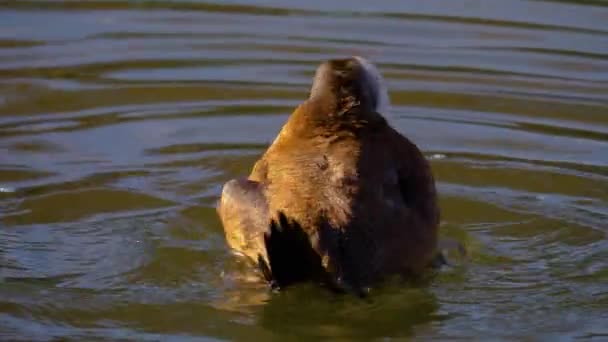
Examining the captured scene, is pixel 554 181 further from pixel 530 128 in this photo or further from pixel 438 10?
pixel 438 10

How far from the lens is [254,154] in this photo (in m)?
9.60

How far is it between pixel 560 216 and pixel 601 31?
3853mm

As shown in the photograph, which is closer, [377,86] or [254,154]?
[377,86]

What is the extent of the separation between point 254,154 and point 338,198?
272cm

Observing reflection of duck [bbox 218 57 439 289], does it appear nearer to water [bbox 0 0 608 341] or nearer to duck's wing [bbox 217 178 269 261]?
duck's wing [bbox 217 178 269 261]

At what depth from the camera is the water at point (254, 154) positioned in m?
7.19

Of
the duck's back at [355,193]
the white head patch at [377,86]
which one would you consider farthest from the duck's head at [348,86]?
the duck's back at [355,193]

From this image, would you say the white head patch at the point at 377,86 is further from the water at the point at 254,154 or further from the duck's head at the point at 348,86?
the water at the point at 254,154

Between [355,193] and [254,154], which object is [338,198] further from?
[254,154]

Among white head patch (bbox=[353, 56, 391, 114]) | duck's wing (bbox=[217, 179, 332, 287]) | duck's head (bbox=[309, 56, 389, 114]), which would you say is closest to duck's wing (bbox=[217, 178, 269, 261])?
duck's wing (bbox=[217, 179, 332, 287])

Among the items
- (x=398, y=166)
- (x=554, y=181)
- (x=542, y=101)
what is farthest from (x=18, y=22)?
(x=398, y=166)

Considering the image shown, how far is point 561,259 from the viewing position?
786 centimetres

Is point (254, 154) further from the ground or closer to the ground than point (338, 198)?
closer to the ground

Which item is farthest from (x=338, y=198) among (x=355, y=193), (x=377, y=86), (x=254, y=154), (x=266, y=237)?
(x=254, y=154)
